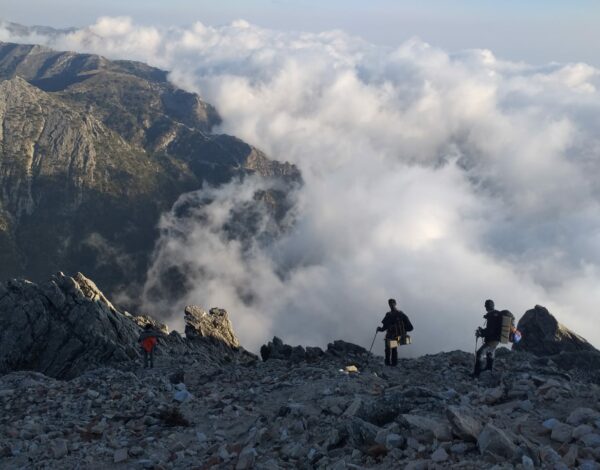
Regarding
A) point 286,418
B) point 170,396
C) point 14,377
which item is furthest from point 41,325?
point 286,418

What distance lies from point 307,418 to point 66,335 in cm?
3055

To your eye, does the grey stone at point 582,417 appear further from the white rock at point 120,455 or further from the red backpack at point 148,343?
the red backpack at point 148,343

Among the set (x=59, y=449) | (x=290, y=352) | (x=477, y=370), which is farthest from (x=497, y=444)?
(x=290, y=352)

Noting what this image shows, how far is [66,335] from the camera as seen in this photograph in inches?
1603

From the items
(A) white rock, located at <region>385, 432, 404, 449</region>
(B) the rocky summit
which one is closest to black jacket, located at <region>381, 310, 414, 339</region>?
(B) the rocky summit

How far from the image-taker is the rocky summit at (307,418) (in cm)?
1170

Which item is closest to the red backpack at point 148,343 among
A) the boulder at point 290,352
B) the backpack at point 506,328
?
the boulder at point 290,352

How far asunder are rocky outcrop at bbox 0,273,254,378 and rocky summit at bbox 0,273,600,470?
300 inches

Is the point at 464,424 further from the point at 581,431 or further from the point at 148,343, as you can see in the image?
the point at 148,343

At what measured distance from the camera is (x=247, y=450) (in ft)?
46.3

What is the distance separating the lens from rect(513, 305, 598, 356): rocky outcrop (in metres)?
38.8

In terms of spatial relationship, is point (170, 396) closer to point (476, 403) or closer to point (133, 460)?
point (133, 460)

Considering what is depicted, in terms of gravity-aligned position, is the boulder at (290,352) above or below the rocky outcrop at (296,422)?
above

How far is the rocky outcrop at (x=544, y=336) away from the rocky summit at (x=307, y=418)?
7113 millimetres
